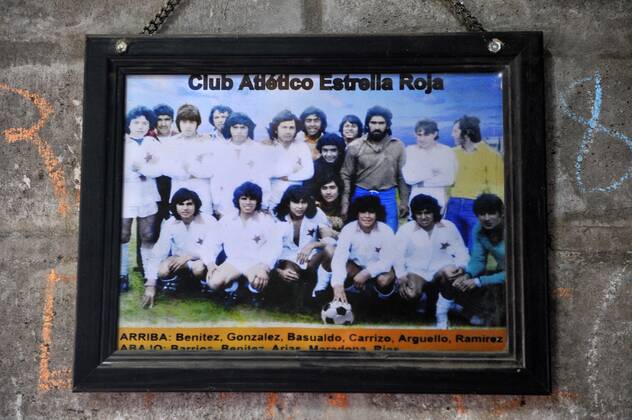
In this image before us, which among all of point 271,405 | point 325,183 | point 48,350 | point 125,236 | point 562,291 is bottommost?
point 271,405

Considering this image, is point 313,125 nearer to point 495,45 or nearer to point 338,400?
point 495,45

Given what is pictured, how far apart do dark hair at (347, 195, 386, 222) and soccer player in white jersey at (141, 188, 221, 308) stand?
0.89ft

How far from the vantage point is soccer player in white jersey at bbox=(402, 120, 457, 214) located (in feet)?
3.62

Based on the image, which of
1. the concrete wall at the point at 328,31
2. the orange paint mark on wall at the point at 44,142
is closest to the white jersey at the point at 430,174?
the concrete wall at the point at 328,31

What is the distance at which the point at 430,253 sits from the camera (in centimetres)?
109

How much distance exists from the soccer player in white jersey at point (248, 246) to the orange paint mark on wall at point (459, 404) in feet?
1.40

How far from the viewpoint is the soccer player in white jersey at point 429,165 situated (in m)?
1.10

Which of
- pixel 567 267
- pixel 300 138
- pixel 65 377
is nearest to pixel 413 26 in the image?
pixel 300 138

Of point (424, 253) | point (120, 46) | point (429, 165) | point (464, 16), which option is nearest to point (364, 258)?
point (424, 253)

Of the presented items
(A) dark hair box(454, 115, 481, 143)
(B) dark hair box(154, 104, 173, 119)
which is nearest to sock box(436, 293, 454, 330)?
(A) dark hair box(454, 115, 481, 143)

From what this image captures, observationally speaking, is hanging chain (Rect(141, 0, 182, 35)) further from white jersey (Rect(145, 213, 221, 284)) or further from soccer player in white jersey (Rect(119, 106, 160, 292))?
white jersey (Rect(145, 213, 221, 284))

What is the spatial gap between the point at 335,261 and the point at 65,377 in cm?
59

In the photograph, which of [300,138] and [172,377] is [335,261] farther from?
[172,377]

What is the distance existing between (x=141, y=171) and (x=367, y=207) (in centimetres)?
45
